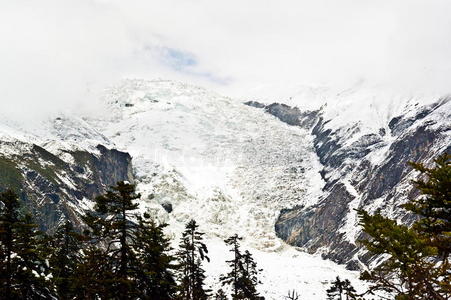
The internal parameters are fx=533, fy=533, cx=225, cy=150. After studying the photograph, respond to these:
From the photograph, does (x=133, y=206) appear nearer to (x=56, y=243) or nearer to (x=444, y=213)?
(x=444, y=213)

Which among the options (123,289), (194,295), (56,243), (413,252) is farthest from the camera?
(56,243)

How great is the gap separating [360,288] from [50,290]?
146 meters

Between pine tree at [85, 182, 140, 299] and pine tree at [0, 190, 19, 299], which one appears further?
pine tree at [0, 190, 19, 299]

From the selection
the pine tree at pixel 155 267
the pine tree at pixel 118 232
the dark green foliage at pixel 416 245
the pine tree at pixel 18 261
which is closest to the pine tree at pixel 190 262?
the pine tree at pixel 155 267

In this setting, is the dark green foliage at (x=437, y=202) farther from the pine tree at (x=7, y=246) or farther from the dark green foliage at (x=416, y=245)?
the pine tree at (x=7, y=246)

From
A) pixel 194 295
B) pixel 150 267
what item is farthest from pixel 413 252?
pixel 194 295

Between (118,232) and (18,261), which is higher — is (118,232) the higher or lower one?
the higher one

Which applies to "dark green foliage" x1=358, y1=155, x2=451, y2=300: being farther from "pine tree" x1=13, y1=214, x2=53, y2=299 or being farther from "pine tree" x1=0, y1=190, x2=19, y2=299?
"pine tree" x1=0, y1=190, x2=19, y2=299

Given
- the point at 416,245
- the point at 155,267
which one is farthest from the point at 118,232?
the point at 416,245

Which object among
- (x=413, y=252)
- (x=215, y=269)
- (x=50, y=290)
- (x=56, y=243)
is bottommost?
(x=413, y=252)

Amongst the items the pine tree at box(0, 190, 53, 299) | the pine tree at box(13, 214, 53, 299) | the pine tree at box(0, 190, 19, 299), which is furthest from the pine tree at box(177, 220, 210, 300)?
the pine tree at box(0, 190, 19, 299)

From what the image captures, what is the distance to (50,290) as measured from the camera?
2722cm

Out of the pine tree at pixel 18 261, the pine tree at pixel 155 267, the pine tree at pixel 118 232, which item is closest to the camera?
the pine tree at pixel 118 232

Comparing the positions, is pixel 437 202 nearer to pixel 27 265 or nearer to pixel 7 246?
pixel 27 265
